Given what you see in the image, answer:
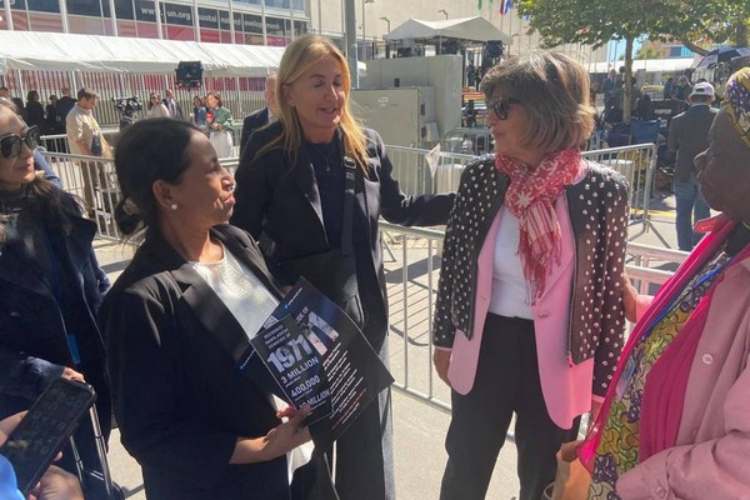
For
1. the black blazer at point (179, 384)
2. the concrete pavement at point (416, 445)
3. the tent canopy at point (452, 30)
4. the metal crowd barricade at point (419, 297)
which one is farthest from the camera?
the tent canopy at point (452, 30)

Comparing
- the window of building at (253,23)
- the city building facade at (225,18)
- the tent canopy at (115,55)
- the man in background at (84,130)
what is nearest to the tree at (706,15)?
the city building facade at (225,18)

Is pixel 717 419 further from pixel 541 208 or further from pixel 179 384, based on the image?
pixel 179 384

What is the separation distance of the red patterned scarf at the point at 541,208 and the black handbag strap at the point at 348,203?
68 centimetres

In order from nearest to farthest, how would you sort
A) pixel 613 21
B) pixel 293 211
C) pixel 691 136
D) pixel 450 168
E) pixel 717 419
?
pixel 717 419 < pixel 293 211 < pixel 450 168 < pixel 691 136 < pixel 613 21

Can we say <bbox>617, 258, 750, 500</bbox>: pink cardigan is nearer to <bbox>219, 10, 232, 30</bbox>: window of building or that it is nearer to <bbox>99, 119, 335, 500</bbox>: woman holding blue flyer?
<bbox>99, 119, 335, 500</bbox>: woman holding blue flyer

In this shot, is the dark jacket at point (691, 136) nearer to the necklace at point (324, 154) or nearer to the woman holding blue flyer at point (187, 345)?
the necklace at point (324, 154)

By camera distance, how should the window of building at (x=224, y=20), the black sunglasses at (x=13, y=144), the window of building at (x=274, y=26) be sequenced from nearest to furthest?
the black sunglasses at (x=13, y=144) → the window of building at (x=224, y=20) → the window of building at (x=274, y=26)

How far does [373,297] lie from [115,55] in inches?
762

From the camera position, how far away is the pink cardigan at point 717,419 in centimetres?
112

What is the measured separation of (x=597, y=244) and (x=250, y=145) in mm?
1355

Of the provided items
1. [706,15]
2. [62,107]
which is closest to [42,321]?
[62,107]

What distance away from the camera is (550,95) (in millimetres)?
1731

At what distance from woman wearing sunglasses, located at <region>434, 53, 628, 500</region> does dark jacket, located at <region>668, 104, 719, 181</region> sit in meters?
5.67

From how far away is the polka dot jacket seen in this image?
70.8 inches
